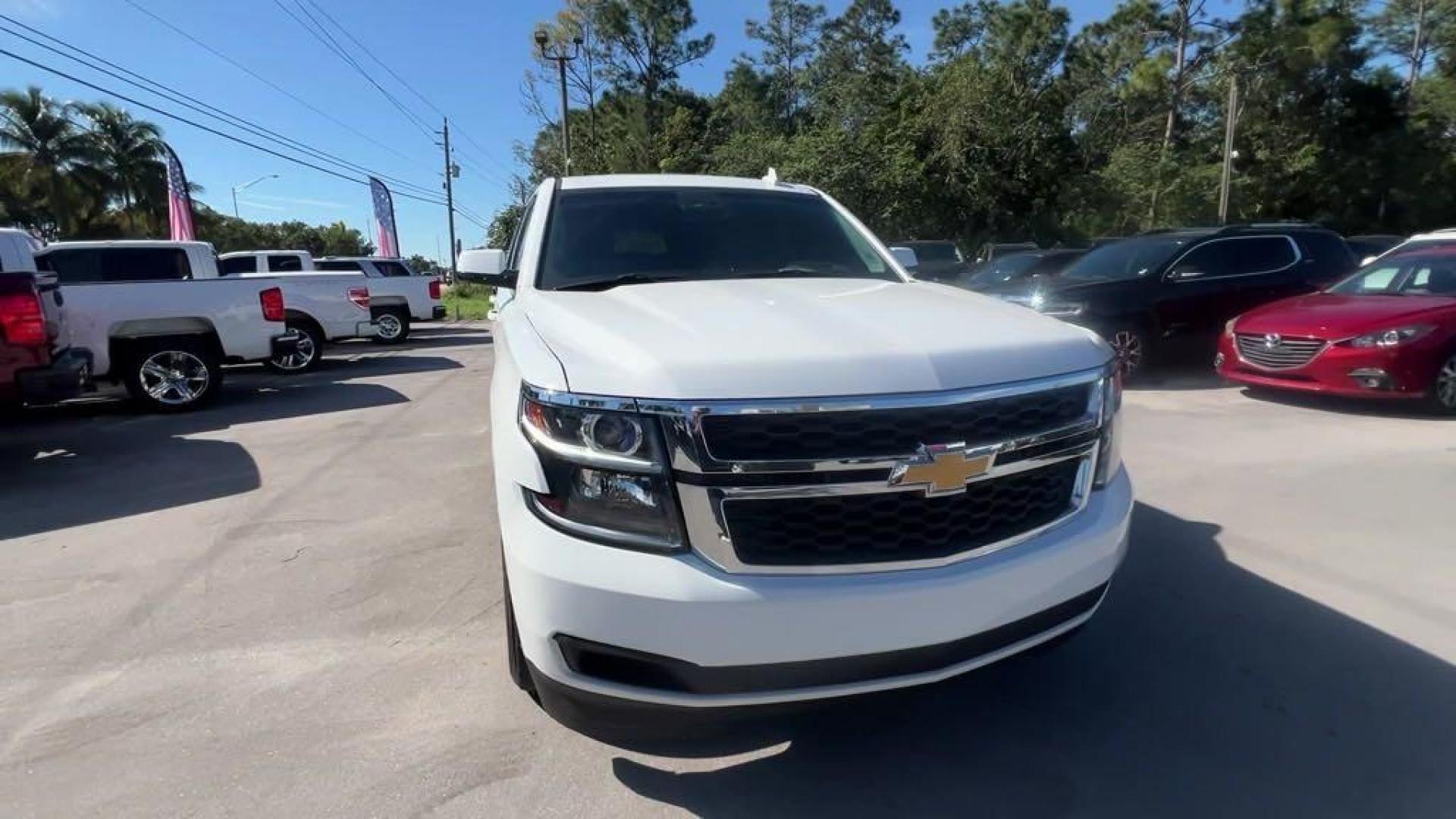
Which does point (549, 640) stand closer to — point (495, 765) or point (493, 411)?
point (495, 765)

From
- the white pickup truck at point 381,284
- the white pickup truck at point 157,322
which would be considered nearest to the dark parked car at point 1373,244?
the white pickup truck at point 157,322

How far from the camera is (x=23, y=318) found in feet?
19.2

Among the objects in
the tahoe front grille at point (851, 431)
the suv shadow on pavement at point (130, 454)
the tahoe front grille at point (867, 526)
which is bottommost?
the suv shadow on pavement at point (130, 454)

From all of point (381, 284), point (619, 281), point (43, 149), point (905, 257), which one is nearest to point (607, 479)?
point (619, 281)

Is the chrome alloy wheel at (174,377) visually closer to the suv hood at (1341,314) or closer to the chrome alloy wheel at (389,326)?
the chrome alloy wheel at (389,326)

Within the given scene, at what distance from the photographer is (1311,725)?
256 cm

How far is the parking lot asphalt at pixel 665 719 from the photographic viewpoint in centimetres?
233

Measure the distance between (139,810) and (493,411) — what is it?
1.54 metres

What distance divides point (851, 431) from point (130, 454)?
7.16 m

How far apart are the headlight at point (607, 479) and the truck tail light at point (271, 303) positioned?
8.87 meters

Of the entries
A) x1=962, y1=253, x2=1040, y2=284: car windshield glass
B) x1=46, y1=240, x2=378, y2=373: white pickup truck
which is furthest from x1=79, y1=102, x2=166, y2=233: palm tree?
x1=962, y1=253, x2=1040, y2=284: car windshield glass

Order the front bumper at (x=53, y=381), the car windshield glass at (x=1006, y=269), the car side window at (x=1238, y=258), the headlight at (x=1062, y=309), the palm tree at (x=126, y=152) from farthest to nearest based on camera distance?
the palm tree at (x=126, y=152), the car windshield glass at (x=1006, y=269), the car side window at (x=1238, y=258), the headlight at (x=1062, y=309), the front bumper at (x=53, y=381)

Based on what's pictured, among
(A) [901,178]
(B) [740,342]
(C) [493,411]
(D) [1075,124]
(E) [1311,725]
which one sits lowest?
(E) [1311,725]

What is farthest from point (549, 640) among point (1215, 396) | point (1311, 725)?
point (1215, 396)
